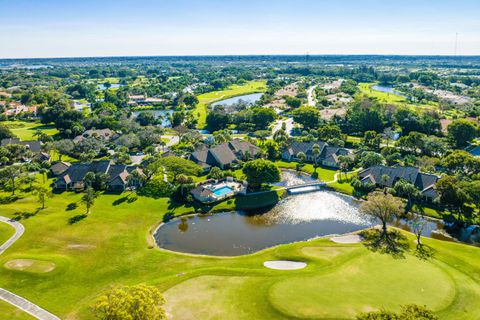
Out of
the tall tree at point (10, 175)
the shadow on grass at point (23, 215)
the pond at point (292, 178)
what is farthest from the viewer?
the pond at point (292, 178)

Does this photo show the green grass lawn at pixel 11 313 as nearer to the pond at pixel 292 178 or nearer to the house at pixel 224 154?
the house at pixel 224 154

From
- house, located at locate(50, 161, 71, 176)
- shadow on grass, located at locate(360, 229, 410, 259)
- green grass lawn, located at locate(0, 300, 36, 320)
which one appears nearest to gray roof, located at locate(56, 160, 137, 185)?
house, located at locate(50, 161, 71, 176)

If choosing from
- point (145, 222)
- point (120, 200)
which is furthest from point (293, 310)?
point (120, 200)

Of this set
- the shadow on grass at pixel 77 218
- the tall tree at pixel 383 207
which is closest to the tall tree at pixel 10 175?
the shadow on grass at pixel 77 218

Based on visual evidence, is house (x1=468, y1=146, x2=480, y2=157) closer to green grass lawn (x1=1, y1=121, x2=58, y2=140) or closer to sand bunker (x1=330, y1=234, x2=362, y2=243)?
sand bunker (x1=330, y1=234, x2=362, y2=243)

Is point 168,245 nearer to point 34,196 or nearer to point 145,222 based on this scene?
point 145,222

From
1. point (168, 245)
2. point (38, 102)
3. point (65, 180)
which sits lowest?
point (168, 245)
